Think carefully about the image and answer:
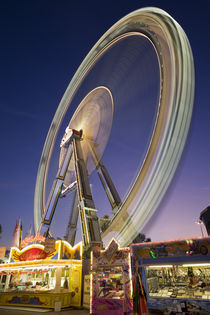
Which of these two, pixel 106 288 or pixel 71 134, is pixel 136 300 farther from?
pixel 71 134

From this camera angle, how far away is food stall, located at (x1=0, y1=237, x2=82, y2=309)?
13341mm

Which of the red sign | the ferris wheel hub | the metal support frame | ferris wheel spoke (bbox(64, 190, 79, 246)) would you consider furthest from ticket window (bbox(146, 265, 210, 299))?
ferris wheel spoke (bbox(64, 190, 79, 246))

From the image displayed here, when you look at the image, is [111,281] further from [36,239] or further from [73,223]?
[73,223]

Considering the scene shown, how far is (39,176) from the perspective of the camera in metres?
24.9

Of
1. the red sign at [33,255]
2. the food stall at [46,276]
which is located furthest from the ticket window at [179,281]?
the red sign at [33,255]

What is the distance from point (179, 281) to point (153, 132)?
6.93m

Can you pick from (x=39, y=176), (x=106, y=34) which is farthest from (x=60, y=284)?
(x=106, y=34)

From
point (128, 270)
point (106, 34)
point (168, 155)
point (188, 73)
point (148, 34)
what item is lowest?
point (128, 270)

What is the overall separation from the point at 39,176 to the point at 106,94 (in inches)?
480

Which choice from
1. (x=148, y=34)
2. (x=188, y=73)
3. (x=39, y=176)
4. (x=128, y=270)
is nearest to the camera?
(x=128, y=270)

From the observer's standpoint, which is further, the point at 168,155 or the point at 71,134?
the point at 71,134

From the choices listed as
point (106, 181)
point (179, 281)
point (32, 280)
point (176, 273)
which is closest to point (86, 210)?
point (106, 181)

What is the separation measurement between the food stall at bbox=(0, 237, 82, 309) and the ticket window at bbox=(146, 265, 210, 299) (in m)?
6.68

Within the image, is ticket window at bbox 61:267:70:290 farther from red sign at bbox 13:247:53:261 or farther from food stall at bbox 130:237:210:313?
food stall at bbox 130:237:210:313
